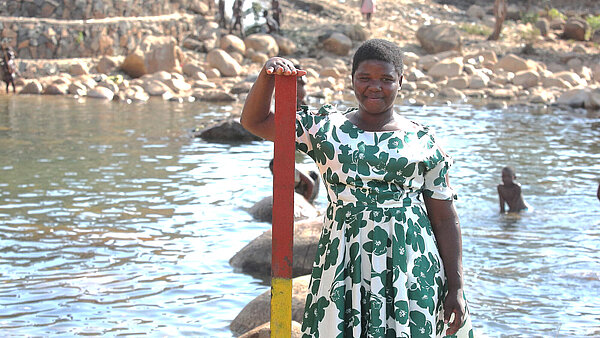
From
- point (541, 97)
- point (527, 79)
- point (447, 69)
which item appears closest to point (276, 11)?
point (447, 69)

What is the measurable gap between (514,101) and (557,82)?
285 centimetres

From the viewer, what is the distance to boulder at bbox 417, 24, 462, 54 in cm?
2869

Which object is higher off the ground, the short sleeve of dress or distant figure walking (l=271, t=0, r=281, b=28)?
distant figure walking (l=271, t=0, r=281, b=28)

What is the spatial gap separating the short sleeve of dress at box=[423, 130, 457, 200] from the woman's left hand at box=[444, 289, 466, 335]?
0.33 meters

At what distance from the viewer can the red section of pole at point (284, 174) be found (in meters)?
2.65

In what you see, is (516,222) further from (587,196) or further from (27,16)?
(27,16)

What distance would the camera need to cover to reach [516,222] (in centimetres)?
874

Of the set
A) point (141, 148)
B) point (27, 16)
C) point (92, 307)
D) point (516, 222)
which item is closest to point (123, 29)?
point (27, 16)

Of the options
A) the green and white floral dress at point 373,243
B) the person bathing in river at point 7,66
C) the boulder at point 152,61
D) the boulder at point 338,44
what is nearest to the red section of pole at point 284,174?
the green and white floral dress at point 373,243

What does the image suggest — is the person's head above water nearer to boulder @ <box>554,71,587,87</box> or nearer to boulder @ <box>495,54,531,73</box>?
boulder @ <box>554,71,587,87</box>

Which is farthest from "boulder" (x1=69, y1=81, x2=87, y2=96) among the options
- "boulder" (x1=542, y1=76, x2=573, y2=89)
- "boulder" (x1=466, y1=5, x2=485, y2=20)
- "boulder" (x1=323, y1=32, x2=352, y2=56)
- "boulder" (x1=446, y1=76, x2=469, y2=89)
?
"boulder" (x1=466, y1=5, x2=485, y2=20)

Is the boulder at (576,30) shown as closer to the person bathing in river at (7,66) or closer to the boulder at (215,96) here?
the boulder at (215,96)

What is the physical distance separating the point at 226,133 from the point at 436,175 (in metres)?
11.7

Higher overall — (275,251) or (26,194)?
(275,251)
